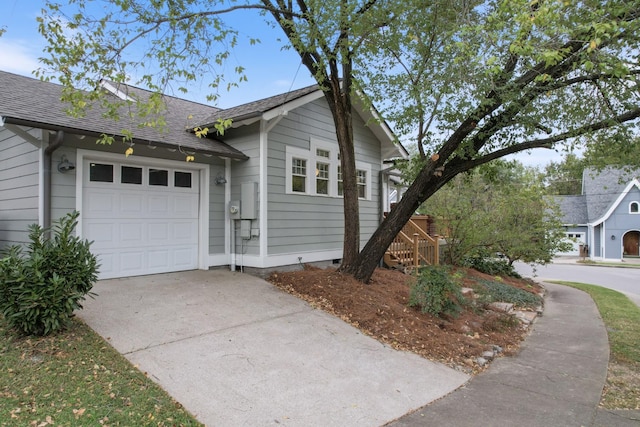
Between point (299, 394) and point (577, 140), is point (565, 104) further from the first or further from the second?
point (299, 394)

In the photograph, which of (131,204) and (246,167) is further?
(246,167)

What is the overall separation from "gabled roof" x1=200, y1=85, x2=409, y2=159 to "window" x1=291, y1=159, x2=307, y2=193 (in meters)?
1.33

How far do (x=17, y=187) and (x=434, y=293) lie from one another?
7.61m

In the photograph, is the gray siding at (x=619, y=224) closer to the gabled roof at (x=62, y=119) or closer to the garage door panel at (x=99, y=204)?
the gabled roof at (x=62, y=119)

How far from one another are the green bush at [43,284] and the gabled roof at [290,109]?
417 cm

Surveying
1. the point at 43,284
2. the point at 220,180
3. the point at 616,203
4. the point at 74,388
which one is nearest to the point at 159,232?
the point at 220,180

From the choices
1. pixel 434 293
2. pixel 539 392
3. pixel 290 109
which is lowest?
pixel 539 392

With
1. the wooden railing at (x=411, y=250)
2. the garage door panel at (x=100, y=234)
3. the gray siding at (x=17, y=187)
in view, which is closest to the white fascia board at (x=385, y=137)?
the wooden railing at (x=411, y=250)

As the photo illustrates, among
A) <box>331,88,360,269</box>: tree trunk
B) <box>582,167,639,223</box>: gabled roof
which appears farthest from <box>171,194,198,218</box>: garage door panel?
<box>582,167,639,223</box>: gabled roof

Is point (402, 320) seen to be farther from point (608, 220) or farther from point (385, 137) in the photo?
point (608, 220)

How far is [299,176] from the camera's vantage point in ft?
29.9

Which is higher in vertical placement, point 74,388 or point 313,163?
point 313,163

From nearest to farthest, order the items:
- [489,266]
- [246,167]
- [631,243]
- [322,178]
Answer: [246,167], [322,178], [489,266], [631,243]

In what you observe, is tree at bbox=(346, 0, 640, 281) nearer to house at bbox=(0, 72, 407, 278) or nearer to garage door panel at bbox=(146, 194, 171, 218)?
house at bbox=(0, 72, 407, 278)
